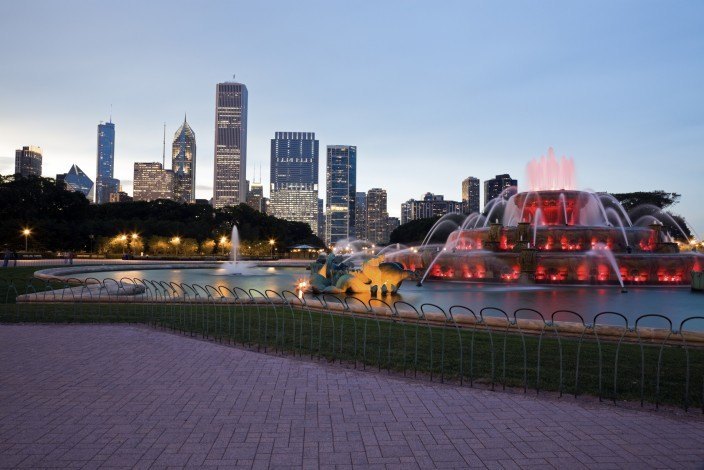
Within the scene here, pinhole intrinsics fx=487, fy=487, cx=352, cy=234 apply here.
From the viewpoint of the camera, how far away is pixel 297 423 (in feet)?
20.1

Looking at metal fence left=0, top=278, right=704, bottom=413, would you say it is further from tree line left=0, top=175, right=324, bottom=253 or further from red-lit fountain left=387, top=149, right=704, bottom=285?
tree line left=0, top=175, right=324, bottom=253

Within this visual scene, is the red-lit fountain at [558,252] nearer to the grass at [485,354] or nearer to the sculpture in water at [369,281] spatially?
the sculpture in water at [369,281]

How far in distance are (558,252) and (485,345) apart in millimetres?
19610

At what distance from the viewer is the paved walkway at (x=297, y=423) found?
16.9ft

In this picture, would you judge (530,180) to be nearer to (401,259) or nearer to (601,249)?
(601,249)

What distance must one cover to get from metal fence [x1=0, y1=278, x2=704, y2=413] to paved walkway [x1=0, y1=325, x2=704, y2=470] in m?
0.71

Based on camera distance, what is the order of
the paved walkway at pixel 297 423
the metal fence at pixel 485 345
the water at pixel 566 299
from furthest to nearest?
the water at pixel 566 299
the metal fence at pixel 485 345
the paved walkway at pixel 297 423

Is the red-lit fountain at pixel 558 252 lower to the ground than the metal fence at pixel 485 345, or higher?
higher

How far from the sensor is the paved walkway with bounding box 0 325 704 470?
5.16 metres

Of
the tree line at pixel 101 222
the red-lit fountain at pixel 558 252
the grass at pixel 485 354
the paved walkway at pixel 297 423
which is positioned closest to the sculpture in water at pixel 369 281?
the grass at pixel 485 354


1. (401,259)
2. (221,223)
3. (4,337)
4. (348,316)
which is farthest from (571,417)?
(221,223)

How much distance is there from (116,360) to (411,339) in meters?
6.34

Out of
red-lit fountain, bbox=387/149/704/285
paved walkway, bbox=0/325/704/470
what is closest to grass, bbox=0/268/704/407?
paved walkway, bbox=0/325/704/470

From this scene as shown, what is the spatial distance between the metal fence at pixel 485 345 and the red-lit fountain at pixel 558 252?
1168cm
